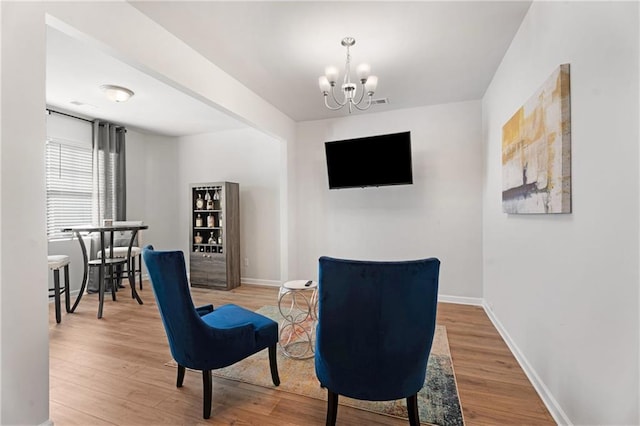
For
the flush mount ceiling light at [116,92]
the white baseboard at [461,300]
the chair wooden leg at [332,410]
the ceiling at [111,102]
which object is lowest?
the white baseboard at [461,300]

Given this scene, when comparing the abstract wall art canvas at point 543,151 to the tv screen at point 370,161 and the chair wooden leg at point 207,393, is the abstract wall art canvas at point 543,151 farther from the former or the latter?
the chair wooden leg at point 207,393

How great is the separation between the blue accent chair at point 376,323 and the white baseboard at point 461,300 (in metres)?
2.77

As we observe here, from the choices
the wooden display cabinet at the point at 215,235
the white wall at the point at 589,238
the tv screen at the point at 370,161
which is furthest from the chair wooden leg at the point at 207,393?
the wooden display cabinet at the point at 215,235

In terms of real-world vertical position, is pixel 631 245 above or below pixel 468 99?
below

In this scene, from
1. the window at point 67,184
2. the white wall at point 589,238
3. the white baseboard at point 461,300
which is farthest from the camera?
the window at point 67,184

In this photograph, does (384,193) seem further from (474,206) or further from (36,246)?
(36,246)

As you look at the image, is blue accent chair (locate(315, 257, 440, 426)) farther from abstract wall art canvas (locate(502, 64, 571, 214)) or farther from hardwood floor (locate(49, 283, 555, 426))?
abstract wall art canvas (locate(502, 64, 571, 214))

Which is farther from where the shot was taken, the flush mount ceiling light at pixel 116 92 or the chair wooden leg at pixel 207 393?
the flush mount ceiling light at pixel 116 92

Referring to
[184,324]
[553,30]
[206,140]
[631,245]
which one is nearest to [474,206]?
[553,30]

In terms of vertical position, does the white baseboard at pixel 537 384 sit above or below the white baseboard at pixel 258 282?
above

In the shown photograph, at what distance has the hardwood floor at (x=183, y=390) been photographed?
1762mm

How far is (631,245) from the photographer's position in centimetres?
115

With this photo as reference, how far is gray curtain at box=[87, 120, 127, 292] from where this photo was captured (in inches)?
179

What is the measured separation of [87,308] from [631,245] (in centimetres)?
495
